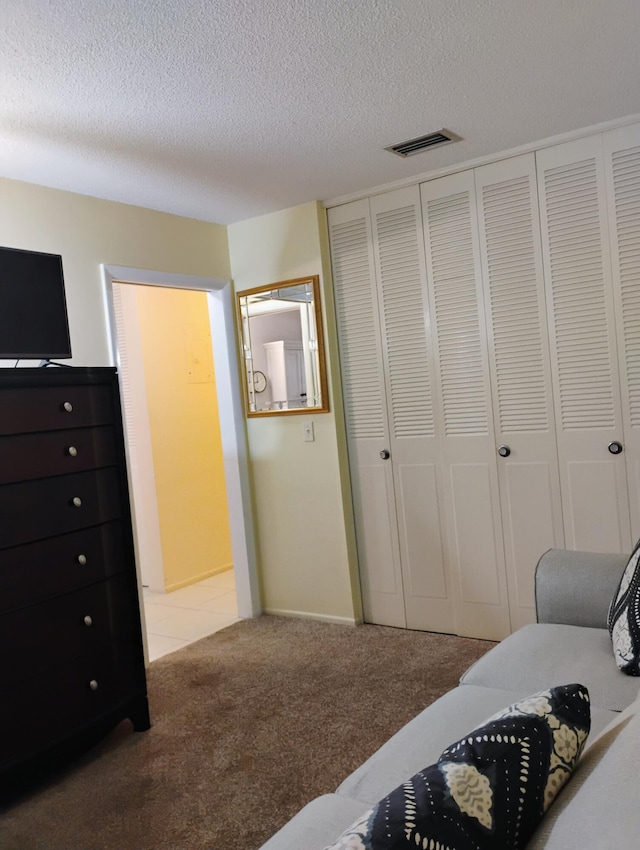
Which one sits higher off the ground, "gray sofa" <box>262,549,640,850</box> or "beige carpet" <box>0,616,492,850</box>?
"gray sofa" <box>262,549,640,850</box>

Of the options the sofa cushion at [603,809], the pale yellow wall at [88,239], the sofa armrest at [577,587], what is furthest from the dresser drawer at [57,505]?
the sofa cushion at [603,809]

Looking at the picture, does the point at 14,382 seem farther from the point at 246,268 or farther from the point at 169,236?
the point at 246,268

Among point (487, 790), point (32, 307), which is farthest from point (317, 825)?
point (32, 307)

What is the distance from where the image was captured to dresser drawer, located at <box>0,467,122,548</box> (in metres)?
2.41

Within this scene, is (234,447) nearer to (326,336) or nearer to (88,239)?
(326,336)

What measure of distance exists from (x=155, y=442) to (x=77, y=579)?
2.47 m

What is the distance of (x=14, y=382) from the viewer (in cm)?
244

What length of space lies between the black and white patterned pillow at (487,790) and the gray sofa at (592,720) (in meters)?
0.03

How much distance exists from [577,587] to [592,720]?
28.7 inches

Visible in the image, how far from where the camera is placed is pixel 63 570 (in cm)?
255

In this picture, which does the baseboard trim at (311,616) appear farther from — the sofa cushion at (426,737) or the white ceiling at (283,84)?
the white ceiling at (283,84)

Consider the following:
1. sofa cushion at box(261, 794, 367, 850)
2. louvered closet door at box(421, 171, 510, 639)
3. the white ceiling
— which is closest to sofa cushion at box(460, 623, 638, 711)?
sofa cushion at box(261, 794, 367, 850)

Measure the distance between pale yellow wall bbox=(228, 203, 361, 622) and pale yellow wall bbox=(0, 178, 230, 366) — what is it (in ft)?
1.48

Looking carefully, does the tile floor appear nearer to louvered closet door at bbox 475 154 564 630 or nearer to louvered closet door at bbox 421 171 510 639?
louvered closet door at bbox 421 171 510 639
